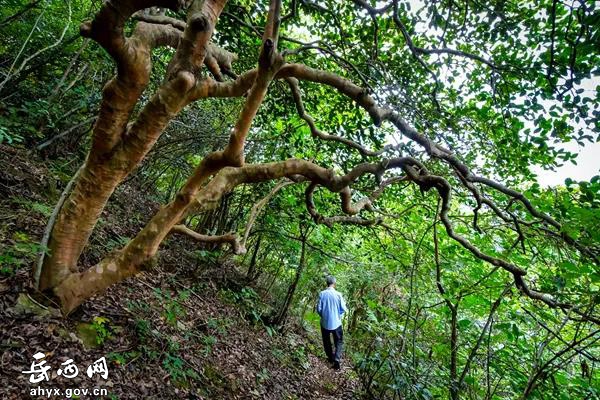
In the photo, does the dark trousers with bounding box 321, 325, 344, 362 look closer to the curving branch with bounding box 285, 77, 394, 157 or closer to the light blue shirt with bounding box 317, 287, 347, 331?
the light blue shirt with bounding box 317, 287, 347, 331

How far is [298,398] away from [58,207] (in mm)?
4326

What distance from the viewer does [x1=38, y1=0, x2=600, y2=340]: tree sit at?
2627mm

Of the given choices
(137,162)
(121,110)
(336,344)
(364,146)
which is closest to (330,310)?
(336,344)

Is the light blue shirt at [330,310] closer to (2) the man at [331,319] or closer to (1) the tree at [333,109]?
(2) the man at [331,319]

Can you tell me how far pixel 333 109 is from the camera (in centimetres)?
548

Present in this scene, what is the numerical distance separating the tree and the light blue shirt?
12.0 ft

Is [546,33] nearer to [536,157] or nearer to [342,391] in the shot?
[536,157]

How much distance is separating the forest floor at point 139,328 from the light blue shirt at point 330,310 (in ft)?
2.79

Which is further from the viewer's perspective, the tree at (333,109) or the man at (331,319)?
the man at (331,319)

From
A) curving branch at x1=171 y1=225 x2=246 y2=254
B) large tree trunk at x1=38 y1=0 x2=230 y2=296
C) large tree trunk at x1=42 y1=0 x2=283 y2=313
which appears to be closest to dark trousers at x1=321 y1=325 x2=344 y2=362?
curving branch at x1=171 y1=225 x2=246 y2=254

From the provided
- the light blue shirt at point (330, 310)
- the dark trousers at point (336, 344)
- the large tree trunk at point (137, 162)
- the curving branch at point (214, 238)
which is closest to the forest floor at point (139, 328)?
the large tree trunk at point (137, 162)

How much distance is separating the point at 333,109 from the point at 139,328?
13.2 feet

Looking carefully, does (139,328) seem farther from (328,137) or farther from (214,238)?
(328,137)

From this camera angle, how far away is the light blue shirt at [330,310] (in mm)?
7648
